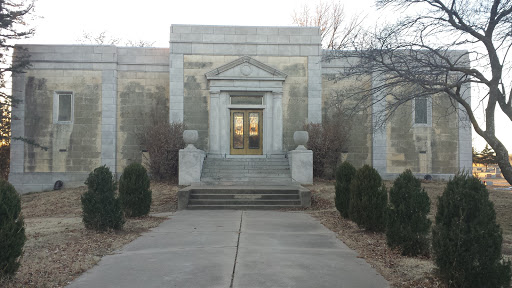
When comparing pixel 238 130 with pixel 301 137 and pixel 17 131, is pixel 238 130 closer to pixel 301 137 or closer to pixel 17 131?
pixel 301 137

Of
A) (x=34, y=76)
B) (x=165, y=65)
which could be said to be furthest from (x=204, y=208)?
(x=34, y=76)

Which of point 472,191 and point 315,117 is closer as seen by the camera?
point 472,191

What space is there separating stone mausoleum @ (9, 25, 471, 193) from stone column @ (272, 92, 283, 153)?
0.05 meters

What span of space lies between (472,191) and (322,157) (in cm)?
1468

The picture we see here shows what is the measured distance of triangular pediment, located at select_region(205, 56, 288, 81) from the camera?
20.8m

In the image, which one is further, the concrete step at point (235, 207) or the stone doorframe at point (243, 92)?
the stone doorframe at point (243, 92)

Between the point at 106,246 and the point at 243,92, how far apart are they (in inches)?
559

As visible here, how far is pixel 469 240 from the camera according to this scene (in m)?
5.00

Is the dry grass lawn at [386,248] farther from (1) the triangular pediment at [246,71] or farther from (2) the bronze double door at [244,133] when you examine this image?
(1) the triangular pediment at [246,71]

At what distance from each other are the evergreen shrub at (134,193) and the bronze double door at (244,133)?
954cm

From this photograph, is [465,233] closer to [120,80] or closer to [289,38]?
[289,38]

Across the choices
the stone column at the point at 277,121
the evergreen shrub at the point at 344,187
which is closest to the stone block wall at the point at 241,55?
the stone column at the point at 277,121

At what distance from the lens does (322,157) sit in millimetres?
19844

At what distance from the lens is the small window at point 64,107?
21.6 m
